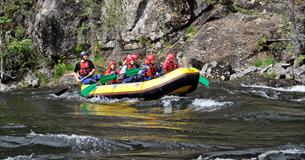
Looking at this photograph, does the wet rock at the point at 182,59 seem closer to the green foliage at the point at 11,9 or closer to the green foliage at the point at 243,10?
the green foliage at the point at 243,10

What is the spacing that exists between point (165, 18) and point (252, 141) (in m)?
→ 16.5

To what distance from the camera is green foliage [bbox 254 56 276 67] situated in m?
17.1

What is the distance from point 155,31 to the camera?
22.1m

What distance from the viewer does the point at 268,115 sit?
26.5ft

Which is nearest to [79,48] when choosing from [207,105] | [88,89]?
[88,89]

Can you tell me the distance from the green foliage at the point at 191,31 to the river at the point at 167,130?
9.18m

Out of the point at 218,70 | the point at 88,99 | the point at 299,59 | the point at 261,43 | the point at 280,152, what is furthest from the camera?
the point at 261,43

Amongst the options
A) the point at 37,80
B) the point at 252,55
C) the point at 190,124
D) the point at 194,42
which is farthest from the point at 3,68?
the point at 190,124

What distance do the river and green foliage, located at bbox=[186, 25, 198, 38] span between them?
9180mm

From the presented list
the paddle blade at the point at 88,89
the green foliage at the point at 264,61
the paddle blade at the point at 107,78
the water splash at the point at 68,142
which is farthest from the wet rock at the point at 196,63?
the water splash at the point at 68,142

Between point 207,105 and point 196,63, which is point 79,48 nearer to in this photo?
point 196,63

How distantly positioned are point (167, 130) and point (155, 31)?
603 inches

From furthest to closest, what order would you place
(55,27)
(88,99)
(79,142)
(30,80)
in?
(55,27), (30,80), (88,99), (79,142)

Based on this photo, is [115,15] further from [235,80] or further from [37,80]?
[235,80]
